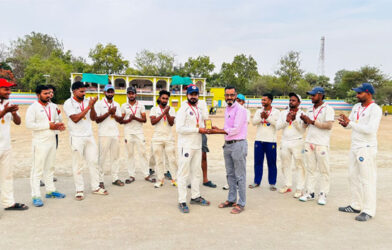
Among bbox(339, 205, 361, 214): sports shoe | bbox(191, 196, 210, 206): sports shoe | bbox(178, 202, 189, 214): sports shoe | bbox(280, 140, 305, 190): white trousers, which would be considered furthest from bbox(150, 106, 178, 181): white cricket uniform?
bbox(339, 205, 361, 214): sports shoe

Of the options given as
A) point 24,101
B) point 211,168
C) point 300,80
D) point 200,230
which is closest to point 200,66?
point 300,80

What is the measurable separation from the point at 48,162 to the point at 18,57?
61.4 metres

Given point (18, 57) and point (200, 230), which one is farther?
point (18, 57)

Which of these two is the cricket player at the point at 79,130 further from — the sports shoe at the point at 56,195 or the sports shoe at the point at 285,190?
the sports shoe at the point at 285,190

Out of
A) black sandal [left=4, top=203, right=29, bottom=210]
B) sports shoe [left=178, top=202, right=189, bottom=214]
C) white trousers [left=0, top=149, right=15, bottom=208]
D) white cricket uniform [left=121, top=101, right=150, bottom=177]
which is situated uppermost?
white cricket uniform [left=121, top=101, right=150, bottom=177]

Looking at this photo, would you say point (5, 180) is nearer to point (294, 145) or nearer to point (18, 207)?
point (18, 207)

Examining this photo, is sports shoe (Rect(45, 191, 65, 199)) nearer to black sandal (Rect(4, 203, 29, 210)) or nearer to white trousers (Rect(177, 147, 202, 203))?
black sandal (Rect(4, 203, 29, 210))

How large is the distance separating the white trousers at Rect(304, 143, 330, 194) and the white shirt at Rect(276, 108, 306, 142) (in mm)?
325

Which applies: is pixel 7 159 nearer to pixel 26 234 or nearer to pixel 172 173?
pixel 26 234

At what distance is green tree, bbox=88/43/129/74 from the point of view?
186 feet

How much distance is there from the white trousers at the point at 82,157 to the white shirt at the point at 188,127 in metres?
1.91

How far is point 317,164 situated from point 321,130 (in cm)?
69

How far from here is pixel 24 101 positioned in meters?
43.1

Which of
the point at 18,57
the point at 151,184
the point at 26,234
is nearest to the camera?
the point at 26,234
